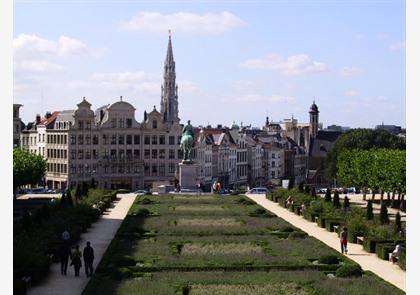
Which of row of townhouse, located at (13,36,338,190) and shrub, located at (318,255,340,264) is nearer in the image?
shrub, located at (318,255,340,264)

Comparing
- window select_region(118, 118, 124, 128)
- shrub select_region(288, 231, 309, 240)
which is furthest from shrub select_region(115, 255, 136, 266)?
window select_region(118, 118, 124, 128)

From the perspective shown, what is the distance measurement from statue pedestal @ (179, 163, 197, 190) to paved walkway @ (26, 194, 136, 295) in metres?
14.3

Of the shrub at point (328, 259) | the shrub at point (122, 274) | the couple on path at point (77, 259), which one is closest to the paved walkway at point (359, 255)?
the shrub at point (328, 259)

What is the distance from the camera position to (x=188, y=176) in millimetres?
89625

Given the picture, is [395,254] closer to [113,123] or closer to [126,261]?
[126,261]

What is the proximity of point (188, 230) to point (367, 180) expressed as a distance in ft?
104

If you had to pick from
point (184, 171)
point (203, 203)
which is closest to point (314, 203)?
Result: point (203, 203)

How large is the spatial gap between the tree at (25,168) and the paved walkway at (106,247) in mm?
12638

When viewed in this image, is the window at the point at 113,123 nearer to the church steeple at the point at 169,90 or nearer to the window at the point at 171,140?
the window at the point at 171,140

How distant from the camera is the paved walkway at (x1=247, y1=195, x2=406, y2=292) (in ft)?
115

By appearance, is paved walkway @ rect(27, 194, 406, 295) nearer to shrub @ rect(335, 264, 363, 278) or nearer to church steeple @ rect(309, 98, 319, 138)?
shrub @ rect(335, 264, 363, 278)

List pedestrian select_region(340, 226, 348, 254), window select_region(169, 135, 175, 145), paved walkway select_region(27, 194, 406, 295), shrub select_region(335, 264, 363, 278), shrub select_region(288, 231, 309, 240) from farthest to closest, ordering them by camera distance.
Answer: window select_region(169, 135, 175, 145), shrub select_region(288, 231, 309, 240), pedestrian select_region(340, 226, 348, 254), shrub select_region(335, 264, 363, 278), paved walkway select_region(27, 194, 406, 295)

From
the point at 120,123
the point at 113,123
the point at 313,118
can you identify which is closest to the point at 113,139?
the point at 113,123

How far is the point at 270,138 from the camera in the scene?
575 ft
